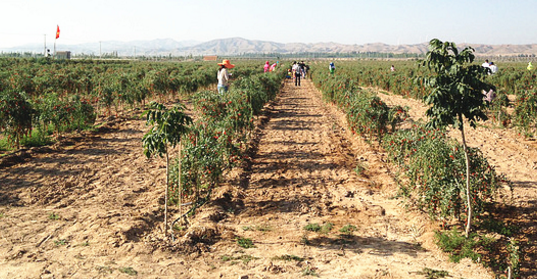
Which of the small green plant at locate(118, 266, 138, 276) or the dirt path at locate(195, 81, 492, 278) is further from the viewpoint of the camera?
the dirt path at locate(195, 81, 492, 278)

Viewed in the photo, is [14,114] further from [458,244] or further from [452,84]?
[458,244]

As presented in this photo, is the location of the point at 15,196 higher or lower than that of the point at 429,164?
lower

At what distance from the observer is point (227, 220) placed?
640cm

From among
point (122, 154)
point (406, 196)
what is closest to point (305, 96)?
point (122, 154)

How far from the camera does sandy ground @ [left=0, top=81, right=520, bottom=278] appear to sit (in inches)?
194

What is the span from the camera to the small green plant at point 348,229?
6.02m

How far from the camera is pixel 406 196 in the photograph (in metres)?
7.05

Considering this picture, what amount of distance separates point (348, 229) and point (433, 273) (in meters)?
1.49

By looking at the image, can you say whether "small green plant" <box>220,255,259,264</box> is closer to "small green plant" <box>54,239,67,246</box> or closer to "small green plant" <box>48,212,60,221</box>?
"small green plant" <box>54,239,67,246</box>

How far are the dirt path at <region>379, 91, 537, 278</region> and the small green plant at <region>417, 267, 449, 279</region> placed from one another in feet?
3.25

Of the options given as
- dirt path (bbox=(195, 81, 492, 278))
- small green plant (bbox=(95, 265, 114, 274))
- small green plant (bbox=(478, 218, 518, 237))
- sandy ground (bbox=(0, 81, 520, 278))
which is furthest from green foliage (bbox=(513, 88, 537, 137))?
small green plant (bbox=(95, 265, 114, 274))

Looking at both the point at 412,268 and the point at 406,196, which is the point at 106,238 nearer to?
the point at 412,268

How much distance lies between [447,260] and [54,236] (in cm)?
524

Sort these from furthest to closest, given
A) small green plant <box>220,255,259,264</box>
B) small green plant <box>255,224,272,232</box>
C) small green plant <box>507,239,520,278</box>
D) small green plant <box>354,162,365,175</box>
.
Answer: small green plant <box>354,162,365,175</box>, small green plant <box>255,224,272,232</box>, small green plant <box>220,255,259,264</box>, small green plant <box>507,239,520,278</box>
